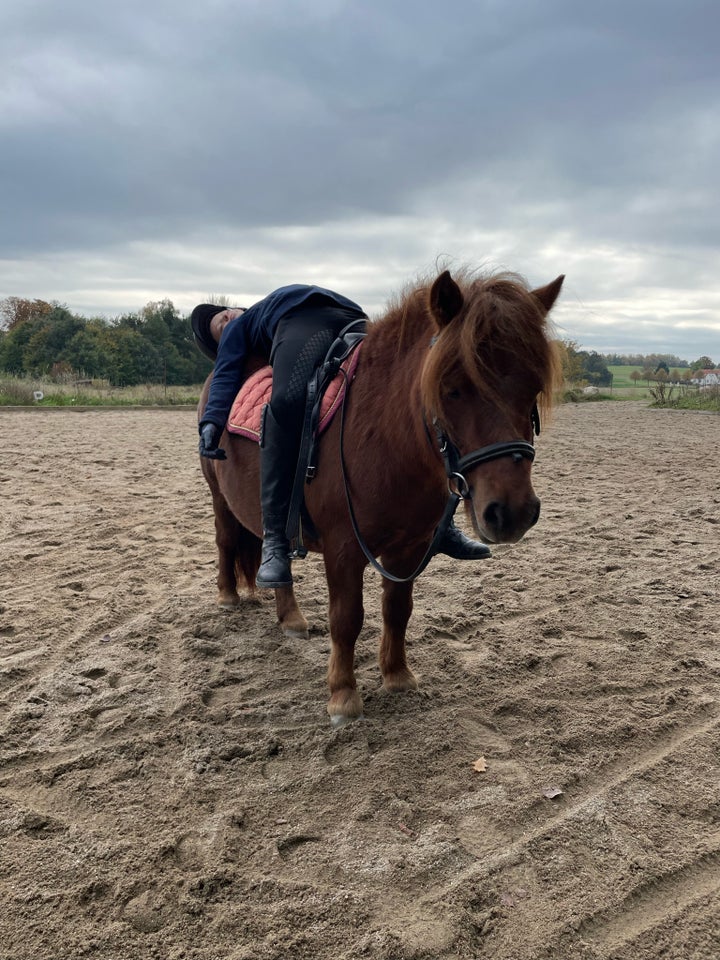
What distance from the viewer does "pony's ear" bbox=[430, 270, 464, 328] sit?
7.45 ft

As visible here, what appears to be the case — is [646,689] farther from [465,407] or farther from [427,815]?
[465,407]

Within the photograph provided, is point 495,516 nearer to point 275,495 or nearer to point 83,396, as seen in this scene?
point 275,495

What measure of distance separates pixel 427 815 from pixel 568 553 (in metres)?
3.51

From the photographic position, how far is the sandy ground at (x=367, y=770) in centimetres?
188

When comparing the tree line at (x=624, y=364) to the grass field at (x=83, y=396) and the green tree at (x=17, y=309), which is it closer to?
the grass field at (x=83, y=396)

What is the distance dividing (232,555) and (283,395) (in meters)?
1.79

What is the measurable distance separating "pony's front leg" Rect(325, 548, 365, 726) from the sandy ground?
95 mm

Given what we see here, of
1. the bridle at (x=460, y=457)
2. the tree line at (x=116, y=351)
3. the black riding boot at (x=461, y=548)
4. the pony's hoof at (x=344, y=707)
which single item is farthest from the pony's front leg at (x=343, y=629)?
the tree line at (x=116, y=351)

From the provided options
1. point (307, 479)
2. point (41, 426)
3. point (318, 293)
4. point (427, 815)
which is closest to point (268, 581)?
point (307, 479)

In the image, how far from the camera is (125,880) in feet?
6.62

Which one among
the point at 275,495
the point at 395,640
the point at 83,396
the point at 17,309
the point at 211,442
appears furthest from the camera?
the point at 17,309

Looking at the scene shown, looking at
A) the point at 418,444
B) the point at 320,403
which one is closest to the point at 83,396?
the point at 320,403

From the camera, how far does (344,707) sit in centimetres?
297

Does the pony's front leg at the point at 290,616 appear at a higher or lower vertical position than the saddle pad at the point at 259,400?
lower
